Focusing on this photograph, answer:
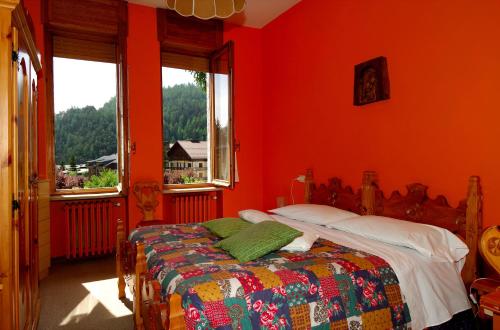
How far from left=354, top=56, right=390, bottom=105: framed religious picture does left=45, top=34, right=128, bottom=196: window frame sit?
2433 millimetres

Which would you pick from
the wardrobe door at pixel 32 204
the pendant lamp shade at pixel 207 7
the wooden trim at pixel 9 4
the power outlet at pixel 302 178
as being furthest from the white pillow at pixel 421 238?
the wooden trim at pixel 9 4

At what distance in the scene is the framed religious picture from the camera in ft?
9.08

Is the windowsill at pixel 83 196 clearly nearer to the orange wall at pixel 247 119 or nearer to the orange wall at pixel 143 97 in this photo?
the orange wall at pixel 143 97

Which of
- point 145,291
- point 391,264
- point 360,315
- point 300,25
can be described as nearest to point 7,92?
point 145,291

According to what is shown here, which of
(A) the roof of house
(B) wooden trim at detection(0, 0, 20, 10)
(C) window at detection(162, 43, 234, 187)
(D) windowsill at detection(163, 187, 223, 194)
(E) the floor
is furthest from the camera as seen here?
(A) the roof of house

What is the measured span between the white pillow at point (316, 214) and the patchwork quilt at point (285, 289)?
683 mm

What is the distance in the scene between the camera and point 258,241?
1936 millimetres

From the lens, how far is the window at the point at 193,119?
4.33 meters

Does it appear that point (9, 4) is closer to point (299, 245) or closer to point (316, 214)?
point (299, 245)

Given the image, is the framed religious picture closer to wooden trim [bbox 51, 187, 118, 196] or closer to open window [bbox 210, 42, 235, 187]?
open window [bbox 210, 42, 235, 187]

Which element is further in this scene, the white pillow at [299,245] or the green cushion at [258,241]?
the white pillow at [299,245]

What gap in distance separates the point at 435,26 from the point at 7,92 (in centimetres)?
259

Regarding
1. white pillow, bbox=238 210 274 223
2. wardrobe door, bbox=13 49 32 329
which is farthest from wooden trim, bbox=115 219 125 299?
white pillow, bbox=238 210 274 223

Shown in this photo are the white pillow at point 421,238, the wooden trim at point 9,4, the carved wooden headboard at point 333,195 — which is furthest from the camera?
the carved wooden headboard at point 333,195
